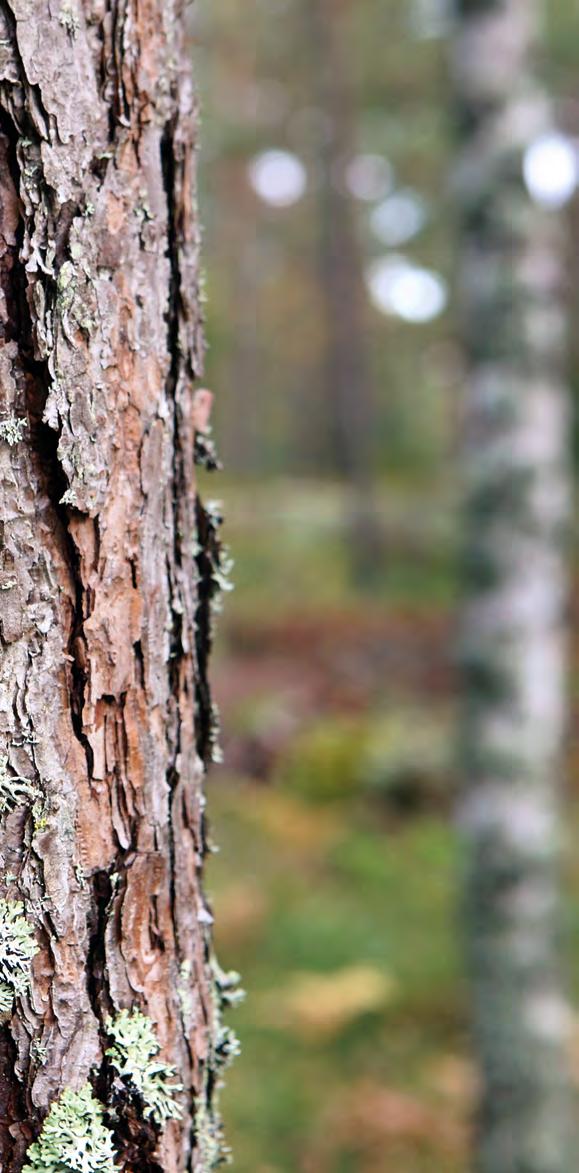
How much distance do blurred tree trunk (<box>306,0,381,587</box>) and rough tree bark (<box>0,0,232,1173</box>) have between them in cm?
1588

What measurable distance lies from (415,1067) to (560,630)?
7.40 ft

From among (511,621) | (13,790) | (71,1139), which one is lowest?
(71,1139)

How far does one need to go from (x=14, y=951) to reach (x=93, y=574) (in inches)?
13.8

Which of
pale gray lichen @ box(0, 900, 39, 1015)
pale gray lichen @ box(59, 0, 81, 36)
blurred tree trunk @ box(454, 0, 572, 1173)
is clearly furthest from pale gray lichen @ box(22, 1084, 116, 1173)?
blurred tree trunk @ box(454, 0, 572, 1173)

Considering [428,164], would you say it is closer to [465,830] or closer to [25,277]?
[465,830]

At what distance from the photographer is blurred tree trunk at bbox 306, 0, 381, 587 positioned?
51.4 ft

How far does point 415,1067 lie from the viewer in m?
4.52

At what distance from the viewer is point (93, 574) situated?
38.7 inches

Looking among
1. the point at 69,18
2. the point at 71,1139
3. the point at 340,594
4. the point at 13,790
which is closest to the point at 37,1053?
the point at 71,1139

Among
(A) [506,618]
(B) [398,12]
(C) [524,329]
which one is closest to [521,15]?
(C) [524,329]

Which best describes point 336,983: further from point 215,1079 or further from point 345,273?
point 345,273

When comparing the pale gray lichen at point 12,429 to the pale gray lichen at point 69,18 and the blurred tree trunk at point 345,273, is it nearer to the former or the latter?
the pale gray lichen at point 69,18

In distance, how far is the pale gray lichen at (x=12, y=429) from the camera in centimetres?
94

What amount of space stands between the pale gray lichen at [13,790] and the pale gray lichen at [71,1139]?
271mm
